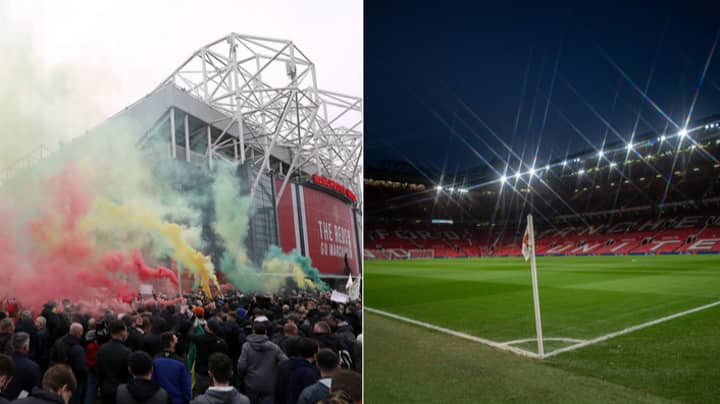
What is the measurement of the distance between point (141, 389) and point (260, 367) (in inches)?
24.8

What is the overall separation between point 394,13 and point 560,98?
1515 cm

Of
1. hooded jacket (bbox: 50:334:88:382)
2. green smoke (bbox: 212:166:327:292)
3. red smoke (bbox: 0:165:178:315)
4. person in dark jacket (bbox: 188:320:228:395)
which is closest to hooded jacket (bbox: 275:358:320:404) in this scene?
person in dark jacket (bbox: 188:320:228:395)

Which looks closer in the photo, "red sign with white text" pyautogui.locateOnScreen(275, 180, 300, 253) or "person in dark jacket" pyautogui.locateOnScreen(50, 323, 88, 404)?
"person in dark jacket" pyautogui.locateOnScreen(50, 323, 88, 404)

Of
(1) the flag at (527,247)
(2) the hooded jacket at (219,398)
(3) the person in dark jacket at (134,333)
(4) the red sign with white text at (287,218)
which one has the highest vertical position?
(4) the red sign with white text at (287,218)

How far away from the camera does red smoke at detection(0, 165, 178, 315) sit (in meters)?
3.05

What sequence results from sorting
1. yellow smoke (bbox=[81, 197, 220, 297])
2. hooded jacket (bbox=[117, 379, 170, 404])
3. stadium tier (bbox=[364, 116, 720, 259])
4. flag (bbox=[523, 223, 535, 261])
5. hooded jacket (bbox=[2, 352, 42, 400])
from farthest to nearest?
stadium tier (bbox=[364, 116, 720, 259])
yellow smoke (bbox=[81, 197, 220, 297])
flag (bbox=[523, 223, 535, 261])
hooded jacket (bbox=[2, 352, 42, 400])
hooded jacket (bbox=[117, 379, 170, 404])

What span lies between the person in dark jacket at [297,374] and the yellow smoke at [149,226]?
1843mm

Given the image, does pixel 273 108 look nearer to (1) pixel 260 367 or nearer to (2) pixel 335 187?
(2) pixel 335 187

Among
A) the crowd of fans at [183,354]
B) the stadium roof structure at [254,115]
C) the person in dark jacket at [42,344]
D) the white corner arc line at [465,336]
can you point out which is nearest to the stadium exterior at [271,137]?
the stadium roof structure at [254,115]

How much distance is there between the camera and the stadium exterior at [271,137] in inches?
139

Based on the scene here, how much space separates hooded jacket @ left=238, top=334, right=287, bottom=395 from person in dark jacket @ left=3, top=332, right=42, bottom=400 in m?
0.93

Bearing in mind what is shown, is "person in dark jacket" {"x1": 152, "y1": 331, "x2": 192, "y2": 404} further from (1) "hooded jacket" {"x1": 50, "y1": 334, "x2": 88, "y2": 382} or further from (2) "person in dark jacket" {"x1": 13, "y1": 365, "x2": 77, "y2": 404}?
(1) "hooded jacket" {"x1": 50, "y1": 334, "x2": 88, "y2": 382}

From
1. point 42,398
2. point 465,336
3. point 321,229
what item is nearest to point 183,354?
point 321,229

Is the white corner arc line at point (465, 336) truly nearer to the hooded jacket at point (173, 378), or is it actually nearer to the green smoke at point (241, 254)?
A: the green smoke at point (241, 254)
